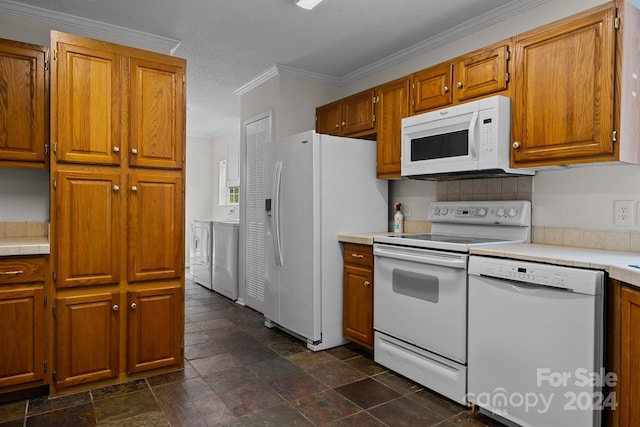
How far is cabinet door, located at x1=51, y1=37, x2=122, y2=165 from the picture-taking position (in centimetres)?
237

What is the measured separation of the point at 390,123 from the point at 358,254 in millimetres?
1104

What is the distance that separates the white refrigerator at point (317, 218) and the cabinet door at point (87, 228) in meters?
1.33

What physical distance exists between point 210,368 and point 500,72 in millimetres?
2771

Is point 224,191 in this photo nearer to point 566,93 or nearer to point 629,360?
point 566,93

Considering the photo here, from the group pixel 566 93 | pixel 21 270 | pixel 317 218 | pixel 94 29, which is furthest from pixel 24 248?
pixel 566 93

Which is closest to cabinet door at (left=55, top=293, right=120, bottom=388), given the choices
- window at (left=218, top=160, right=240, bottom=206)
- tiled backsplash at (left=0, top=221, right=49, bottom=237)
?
tiled backsplash at (left=0, top=221, right=49, bottom=237)

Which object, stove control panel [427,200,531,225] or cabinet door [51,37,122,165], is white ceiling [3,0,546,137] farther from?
stove control panel [427,200,531,225]

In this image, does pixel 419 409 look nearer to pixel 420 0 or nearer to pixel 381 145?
pixel 381 145

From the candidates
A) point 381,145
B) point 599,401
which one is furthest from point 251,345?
point 599,401

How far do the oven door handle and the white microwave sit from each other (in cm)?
60

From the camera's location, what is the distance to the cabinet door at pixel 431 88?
9.18 feet

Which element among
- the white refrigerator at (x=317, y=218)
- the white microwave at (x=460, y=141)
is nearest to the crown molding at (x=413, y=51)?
the white microwave at (x=460, y=141)

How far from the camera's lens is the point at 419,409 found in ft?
7.38

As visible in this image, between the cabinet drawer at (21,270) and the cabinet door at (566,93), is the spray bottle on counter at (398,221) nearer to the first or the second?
the cabinet door at (566,93)
